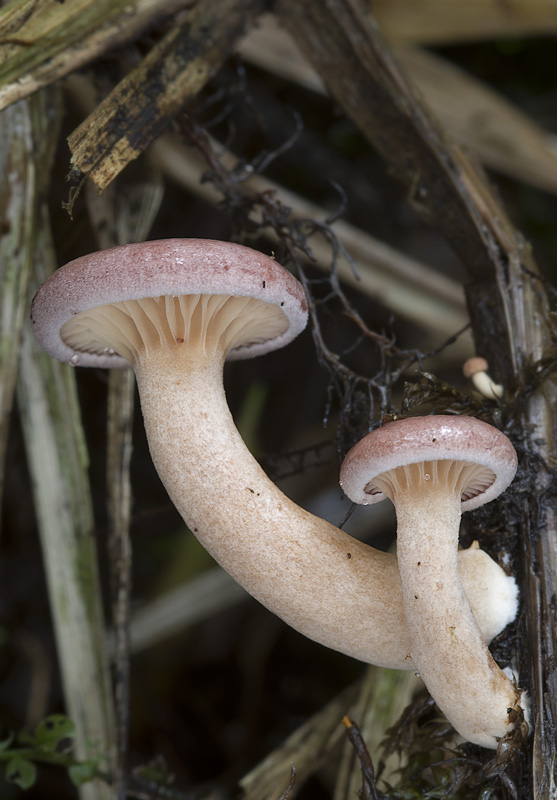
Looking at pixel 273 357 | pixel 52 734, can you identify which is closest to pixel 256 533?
pixel 52 734

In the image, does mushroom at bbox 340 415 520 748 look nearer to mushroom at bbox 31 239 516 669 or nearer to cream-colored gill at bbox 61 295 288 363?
mushroom at bbox 31 239 516 669


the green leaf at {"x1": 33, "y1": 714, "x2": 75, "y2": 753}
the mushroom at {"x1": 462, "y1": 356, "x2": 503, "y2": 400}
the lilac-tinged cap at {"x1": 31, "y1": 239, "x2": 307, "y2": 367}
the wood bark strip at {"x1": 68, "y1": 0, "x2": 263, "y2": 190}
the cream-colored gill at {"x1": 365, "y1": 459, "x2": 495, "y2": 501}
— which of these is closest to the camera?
the lilac-tinged cap at {"x1": 31, "y1": 239, "x2": 307, "y2": 367}

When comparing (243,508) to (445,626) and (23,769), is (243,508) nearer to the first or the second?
(445,626)

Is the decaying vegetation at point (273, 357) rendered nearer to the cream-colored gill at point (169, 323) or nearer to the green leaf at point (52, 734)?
the green leaf at point (52, 734)

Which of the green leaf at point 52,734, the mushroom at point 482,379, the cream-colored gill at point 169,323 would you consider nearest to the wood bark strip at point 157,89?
the cream-colored gill at point 169,323

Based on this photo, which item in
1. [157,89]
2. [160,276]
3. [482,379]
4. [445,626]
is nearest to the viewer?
[160,276]

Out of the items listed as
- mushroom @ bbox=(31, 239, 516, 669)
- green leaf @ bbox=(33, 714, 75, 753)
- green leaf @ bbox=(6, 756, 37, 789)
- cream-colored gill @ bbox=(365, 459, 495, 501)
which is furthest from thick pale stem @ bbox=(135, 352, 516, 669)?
green leaf @ bbox=(6, 756, 37, 789)

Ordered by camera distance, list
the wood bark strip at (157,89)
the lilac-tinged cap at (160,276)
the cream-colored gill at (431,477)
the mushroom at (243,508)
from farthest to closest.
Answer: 1. the wood bark strip at (157,89)
2. the mushroom at (243,508)
3. the cream-colored gill at (431,477)
4. the lilac-tinged cap at (160,276)
